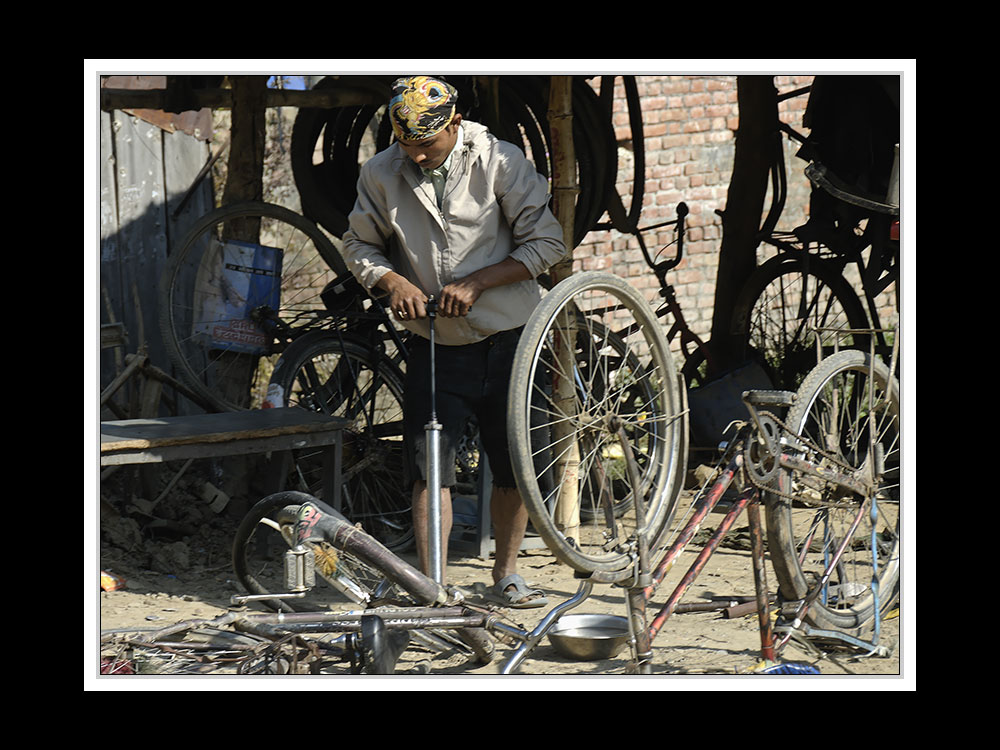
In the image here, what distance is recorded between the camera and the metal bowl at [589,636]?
3809 millimetres

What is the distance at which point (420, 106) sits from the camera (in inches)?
152

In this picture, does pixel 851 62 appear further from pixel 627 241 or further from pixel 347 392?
pixel 627 241

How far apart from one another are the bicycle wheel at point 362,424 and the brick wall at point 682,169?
136 inches

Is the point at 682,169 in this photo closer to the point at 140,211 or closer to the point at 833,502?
the point at 140,211

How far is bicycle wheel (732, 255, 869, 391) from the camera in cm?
621

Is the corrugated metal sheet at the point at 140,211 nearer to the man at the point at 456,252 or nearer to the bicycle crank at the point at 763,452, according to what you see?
the man at the point at 456,252

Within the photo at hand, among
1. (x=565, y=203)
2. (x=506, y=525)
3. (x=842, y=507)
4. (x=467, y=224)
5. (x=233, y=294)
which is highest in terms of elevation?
(x=565, y=203)

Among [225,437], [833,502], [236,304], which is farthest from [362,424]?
[833,502]

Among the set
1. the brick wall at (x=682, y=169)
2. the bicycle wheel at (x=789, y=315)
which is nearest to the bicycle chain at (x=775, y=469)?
the bicycle wheel at (x=789, y=315)

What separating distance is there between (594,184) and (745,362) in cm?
127

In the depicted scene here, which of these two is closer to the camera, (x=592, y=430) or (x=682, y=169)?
(x=592, y=430)

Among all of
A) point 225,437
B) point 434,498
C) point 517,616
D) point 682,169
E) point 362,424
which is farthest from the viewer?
point 682,169

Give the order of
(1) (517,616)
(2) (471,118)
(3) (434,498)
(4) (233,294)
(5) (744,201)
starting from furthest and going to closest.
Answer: (5) (744,201) → (2) (471,118) → (4) (233,294) → (1) (517,616) → (3) (434,498)

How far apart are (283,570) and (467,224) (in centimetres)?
145
